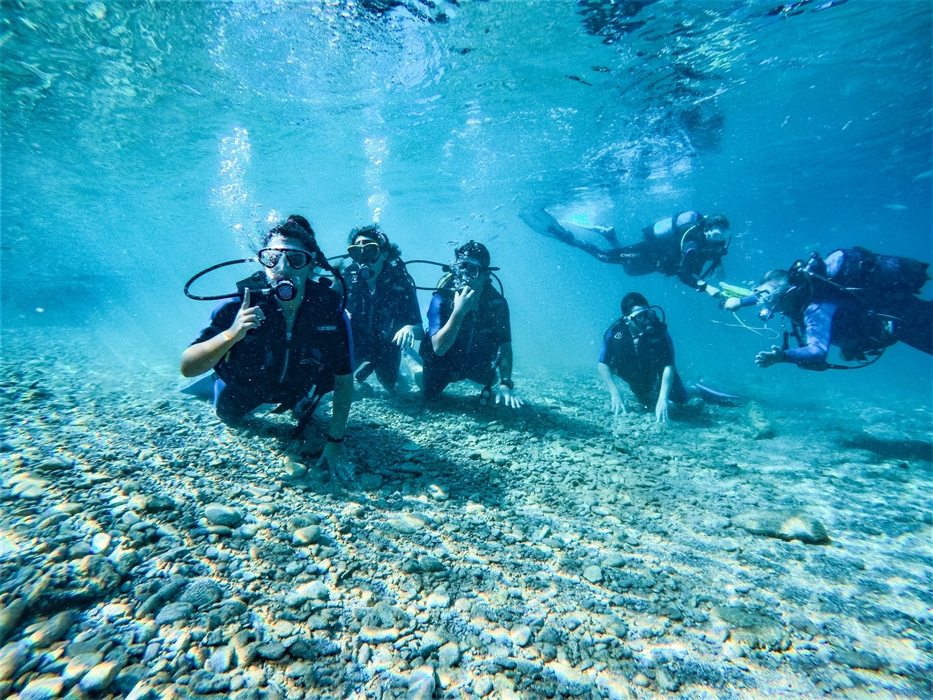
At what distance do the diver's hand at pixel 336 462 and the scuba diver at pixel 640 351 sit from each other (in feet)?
17.6

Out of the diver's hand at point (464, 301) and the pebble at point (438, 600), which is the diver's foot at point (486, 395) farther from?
the pebble at point (438, 600)

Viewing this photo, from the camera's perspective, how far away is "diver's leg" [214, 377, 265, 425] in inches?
149

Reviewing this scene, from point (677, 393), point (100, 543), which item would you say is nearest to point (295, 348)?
point (100, 543)

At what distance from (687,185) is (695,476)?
83.0ft

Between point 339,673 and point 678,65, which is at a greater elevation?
point 678,65

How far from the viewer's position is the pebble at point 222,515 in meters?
2.31

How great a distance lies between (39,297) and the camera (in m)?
38.1

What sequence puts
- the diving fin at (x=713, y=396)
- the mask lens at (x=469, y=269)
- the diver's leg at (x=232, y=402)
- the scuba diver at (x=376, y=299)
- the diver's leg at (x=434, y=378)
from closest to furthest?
the diver's leg at (x=232, y=402), the mask lens at (x=469, y=269), the diver's leg at (x=434, y=378), the scuba diver at (x=376, y=299), the diving fin at (x=713, y=396)

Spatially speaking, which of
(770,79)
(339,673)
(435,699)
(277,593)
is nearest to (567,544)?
(435,699)

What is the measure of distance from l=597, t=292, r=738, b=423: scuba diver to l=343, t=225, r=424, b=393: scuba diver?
4.04 metres

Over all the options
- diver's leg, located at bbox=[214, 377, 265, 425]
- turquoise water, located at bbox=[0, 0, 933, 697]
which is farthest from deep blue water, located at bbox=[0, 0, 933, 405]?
diver's leg, located at bbox=[214, 377, 265, 425]

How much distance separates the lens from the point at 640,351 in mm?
7504

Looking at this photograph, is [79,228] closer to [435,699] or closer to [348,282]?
[348,282]

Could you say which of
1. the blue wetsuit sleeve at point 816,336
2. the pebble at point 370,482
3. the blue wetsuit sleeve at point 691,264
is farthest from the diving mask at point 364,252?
the blue wetsuit sleeve at point 691,264
